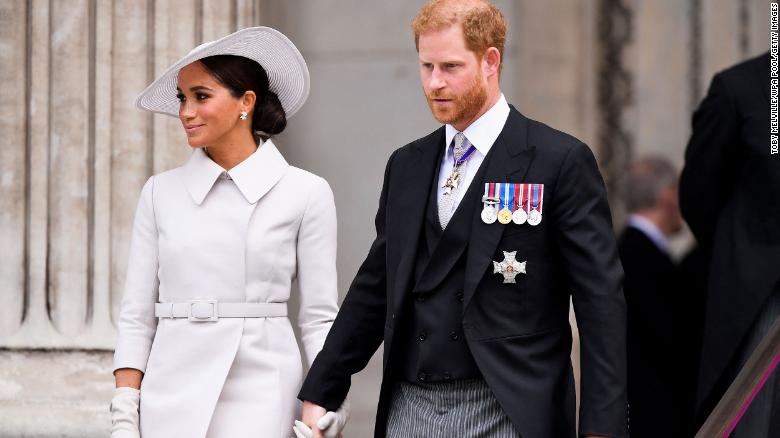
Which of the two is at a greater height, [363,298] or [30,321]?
[363,298]

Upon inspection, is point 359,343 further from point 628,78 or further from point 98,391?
point 628,78

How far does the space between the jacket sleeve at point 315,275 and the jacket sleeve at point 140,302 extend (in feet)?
1.49

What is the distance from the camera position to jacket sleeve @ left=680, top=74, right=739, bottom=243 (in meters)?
5.52

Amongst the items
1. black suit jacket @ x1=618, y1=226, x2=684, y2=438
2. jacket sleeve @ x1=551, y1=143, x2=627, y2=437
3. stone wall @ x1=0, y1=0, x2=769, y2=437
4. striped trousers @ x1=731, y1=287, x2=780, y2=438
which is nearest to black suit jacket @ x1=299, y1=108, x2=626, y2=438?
jacket sleeve @ x1=551, y1=143, x2=627, y2=437

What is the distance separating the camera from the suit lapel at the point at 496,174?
144 inches

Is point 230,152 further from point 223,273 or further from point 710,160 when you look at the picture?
point 710,160

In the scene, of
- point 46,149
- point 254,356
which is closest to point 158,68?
point 46,149

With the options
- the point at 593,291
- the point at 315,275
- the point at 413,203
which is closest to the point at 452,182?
the point at 413,203

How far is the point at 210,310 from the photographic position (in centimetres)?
426

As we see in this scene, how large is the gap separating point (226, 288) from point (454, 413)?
0.96 m

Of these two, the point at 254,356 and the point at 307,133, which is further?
the point at 307,133

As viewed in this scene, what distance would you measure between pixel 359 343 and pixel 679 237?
4736 millimetres

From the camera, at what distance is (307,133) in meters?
6.91

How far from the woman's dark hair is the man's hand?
97cm
